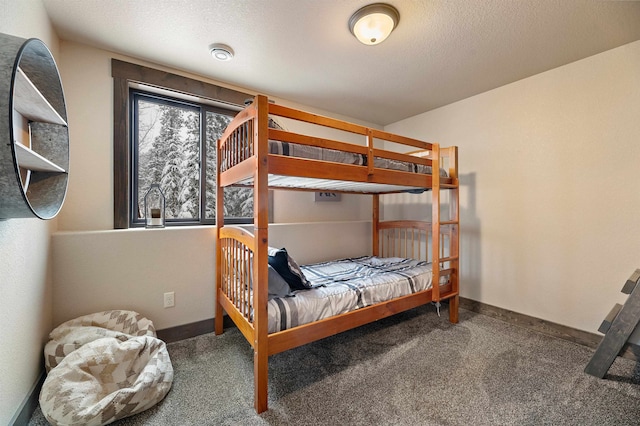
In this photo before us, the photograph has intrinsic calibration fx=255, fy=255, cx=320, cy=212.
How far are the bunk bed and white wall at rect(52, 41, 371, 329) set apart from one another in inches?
8.8

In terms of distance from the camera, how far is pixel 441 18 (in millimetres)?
1651

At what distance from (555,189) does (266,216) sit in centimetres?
252

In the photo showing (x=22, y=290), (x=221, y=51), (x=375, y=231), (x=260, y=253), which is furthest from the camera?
(x=375, y=231)

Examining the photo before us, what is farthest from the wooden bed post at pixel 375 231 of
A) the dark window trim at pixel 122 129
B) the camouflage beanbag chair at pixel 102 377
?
the dark window trim at pixel 122 129

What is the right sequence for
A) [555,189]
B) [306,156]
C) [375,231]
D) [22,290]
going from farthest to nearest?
[375,231] → [555,189] → [306,156] → [22,290]

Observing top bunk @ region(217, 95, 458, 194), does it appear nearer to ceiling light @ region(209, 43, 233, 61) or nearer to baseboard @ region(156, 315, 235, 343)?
ceiling light @ region(209, 43, 233, 61)

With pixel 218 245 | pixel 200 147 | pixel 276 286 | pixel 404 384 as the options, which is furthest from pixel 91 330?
pixel 404 384

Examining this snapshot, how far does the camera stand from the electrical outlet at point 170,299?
2.05 meters

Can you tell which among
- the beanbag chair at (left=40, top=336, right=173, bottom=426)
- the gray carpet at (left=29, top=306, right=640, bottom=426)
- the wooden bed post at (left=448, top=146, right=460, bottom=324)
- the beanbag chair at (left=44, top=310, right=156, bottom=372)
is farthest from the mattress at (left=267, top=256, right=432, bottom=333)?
the beanbag chair at (left=44, top=310, right=156, bottom=372)

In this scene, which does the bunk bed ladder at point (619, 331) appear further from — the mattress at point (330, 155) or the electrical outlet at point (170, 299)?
the electrical outlet at point (170, 299)

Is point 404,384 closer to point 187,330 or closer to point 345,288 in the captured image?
point 345,288

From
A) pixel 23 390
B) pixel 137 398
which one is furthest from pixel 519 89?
pixel 23 390

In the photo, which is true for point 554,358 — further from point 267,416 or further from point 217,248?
point 217,248

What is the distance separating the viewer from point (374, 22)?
1.61 m
